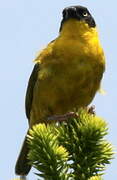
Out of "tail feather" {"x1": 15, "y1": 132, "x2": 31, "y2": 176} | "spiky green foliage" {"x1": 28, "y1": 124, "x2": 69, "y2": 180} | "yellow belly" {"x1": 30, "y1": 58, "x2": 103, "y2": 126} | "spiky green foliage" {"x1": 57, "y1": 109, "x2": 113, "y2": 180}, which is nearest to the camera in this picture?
"spiky green foliage" {"x1": 28, "y1": 124, "x2": 69, "y2": 180}

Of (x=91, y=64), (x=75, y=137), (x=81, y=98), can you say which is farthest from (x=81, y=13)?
(x=75, y=137)

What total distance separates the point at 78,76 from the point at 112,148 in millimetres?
2305

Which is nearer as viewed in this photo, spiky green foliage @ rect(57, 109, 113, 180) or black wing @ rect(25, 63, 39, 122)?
spiky green foliage @ rect(57, 109, 113, 180)

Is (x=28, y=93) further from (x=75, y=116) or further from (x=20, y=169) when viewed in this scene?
(x=75, y=116)

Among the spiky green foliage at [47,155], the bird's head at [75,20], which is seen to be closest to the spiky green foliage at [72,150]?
the spiky green foliage at [47,155]

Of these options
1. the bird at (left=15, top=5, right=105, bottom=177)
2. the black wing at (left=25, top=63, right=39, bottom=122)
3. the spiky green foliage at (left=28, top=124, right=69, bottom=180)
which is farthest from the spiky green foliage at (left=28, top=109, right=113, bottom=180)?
the black wing at (left=25, top=63, right=39, bottom=122)

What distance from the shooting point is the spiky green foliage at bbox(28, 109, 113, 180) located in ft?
8.18

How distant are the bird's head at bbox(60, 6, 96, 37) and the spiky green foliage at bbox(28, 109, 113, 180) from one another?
2.69 metres

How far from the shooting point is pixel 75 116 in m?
3.21

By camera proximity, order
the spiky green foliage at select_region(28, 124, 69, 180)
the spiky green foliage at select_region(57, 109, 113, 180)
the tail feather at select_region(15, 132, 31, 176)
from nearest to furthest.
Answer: the spiky green foliage at select_region(28, 124, 69, 180)
the spiky green foliage at select_region(57, 109, 113, 180)
the tail feather at select_region(15, 132, 31, 176)

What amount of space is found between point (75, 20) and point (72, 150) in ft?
9.99

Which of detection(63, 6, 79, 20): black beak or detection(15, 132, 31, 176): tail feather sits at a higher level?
detection(63, 6, 79, 20): black beak

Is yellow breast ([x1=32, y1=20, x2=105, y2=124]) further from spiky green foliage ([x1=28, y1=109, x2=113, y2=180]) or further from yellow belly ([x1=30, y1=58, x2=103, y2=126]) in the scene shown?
spiky green foliage ([x1=28, y1=109, x2=113, y2=180])

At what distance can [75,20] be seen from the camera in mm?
5555
